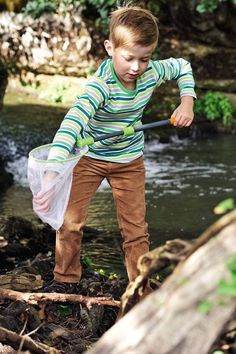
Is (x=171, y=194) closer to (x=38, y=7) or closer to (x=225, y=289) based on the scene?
(x=38, y=7)

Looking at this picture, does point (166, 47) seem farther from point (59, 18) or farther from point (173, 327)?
point (173, 327)

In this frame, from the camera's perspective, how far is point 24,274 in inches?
183

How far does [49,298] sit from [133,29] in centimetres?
158

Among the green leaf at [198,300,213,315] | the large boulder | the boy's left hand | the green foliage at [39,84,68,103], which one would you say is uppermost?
the green leaf at [198,300,213,315]

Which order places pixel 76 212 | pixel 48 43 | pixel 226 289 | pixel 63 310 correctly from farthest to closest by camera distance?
pixel 48 43 < pixel 76 212 < pixel 63 310 < pixel 226 289

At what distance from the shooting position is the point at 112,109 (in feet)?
13.8

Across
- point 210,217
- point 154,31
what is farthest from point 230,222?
point 210,217

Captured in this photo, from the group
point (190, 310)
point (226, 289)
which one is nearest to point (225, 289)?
point (226, 289)

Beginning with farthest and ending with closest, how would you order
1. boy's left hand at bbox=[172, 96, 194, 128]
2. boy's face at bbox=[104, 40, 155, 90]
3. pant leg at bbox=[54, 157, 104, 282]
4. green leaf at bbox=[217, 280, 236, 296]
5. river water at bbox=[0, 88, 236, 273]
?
river water at bbox=[0, 88, 236, 273] < pant leg at bbox=[54, 157, 104, 282] < boy's left hand at bbox=[172, 96, 194, 128] < boy's face at bbox=[104, 40, 155, 90] < green leaf at bbox=[217, 280, 236, 296]

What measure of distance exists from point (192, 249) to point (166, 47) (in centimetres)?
1172

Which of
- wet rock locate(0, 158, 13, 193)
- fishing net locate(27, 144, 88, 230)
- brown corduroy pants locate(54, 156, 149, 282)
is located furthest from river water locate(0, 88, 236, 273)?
fishing net locate(27, 144, 88, 230)

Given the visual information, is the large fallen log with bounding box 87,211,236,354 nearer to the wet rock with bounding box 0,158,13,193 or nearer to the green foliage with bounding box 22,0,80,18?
the wet rock with bounding box 0,158,13,193

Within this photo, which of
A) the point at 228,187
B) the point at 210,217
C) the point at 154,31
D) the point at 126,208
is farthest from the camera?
the point at 228,187

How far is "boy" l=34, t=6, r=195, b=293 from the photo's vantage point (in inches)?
159
